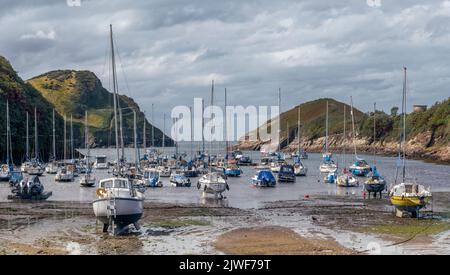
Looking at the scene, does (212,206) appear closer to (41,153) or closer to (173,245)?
(173,245)

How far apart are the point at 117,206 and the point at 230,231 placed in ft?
25.8

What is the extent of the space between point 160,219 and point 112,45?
13.1 metres

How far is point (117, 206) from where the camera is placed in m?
40.5

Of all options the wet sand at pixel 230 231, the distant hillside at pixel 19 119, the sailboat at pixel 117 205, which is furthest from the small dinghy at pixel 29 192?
the distant hillside at pixel 19 119

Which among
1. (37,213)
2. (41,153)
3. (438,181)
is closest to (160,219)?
(37,213)

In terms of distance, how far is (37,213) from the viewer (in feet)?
180

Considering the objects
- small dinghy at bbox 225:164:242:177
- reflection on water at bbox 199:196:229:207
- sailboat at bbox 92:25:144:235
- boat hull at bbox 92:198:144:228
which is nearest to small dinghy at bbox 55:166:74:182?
small dinghy at bbox 225:164:242:177

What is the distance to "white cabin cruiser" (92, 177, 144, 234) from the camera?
133ft

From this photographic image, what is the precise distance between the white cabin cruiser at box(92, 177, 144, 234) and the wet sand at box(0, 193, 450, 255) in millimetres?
974

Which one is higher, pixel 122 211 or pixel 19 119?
pixel 19 119

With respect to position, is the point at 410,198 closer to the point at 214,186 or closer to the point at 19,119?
the point at 214,186

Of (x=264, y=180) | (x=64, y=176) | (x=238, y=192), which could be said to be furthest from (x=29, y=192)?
(x=64, y=176)

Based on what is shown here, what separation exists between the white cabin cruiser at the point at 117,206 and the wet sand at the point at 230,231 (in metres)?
0.97

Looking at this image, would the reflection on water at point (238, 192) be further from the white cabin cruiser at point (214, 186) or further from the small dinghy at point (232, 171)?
the small dinghy at point (232, 171)
